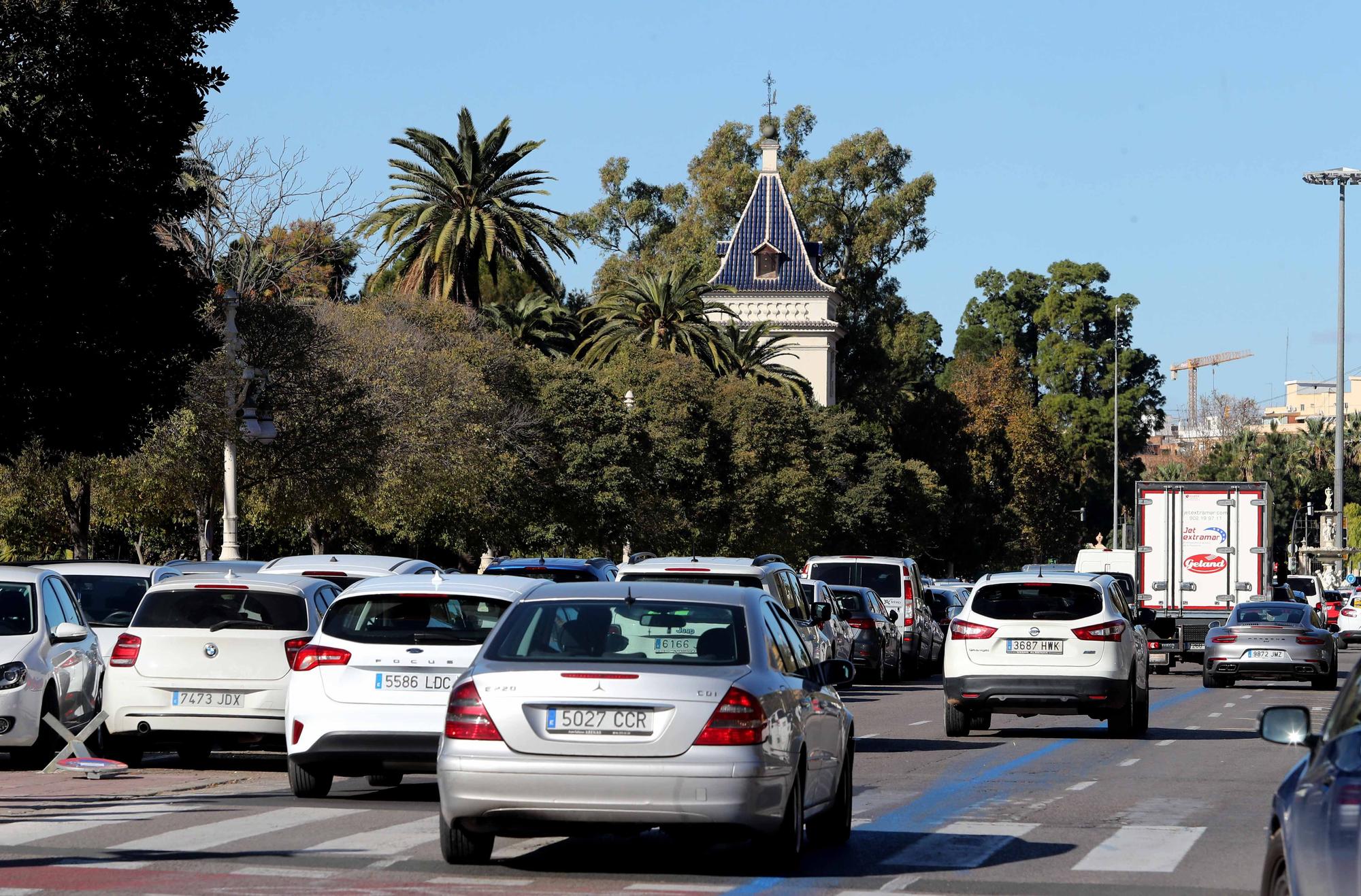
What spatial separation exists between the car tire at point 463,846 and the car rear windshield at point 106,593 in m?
11.4

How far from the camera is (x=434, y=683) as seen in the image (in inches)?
499

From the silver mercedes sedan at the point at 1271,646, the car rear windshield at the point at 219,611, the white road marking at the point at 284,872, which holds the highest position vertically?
the car rear windshield at the point at 219,611

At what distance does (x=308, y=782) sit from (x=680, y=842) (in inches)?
129

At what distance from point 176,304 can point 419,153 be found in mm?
35943

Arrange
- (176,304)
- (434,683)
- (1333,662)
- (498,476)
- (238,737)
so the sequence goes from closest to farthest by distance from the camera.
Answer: (434,683)
(238,737)
(176,304)
(1333,662)
(498,476)

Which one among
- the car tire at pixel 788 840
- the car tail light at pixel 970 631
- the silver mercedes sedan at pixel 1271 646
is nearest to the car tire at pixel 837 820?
the car tire at pixel 788 840

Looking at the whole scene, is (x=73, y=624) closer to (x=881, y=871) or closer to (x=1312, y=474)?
(x=881, y=871)

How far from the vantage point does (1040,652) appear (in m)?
19.9

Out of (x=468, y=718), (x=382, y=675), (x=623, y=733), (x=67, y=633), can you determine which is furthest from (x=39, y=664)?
(x=623, y=733)

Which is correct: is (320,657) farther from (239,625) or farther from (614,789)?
(614,789)

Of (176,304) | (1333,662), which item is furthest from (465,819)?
(1333,662)

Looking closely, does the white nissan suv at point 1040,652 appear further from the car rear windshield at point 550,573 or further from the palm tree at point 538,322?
the palm tree at point 538,322

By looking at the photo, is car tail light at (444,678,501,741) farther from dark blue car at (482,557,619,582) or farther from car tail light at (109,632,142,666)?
dark blue car at (482,557,619,582)

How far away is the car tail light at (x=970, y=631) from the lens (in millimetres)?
20078
